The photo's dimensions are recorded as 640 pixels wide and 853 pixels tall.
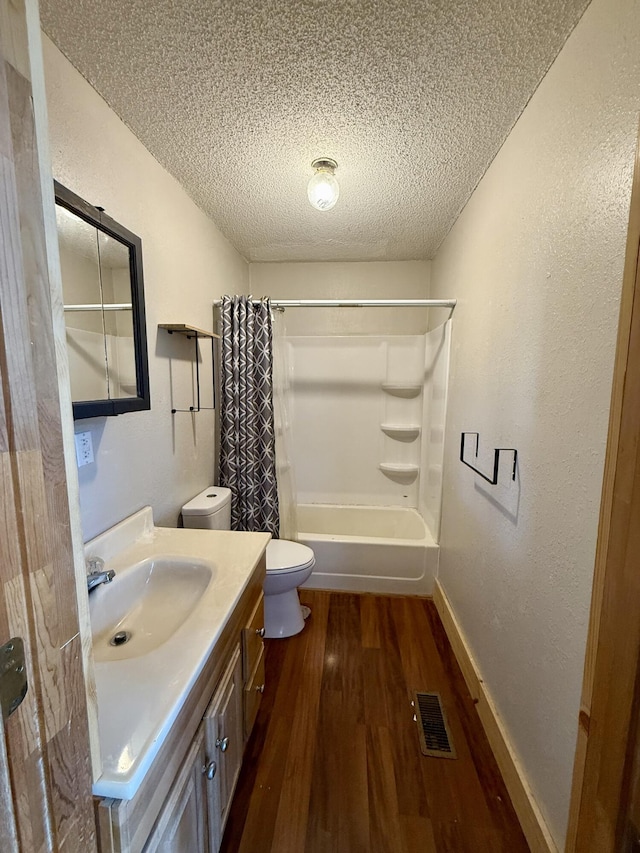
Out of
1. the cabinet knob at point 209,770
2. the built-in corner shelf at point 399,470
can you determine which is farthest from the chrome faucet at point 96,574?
the built-in corner shelf at point 399,470

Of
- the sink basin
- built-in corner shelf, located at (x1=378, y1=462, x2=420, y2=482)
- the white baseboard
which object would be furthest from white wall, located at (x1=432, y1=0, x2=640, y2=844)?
built-in corner shelf, located at (x1=378, y1=462, x2=420, y2=482)

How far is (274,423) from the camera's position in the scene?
91.6 inches

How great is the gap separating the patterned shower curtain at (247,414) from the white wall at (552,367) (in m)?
1.25

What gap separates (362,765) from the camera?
53.7 inches

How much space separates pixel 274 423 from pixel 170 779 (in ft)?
5.77

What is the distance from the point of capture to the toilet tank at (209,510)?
6.01 feet

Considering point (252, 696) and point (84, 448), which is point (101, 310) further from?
point (252, 696)

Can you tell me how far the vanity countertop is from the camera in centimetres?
62

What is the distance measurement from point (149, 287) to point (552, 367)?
1.60m

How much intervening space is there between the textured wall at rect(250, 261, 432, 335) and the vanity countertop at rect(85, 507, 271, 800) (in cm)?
213

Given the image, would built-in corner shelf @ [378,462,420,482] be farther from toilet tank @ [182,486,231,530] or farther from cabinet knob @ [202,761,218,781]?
cabinet knob @ [202,761,218,781]

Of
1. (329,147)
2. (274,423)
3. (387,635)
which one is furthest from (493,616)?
(329,147)

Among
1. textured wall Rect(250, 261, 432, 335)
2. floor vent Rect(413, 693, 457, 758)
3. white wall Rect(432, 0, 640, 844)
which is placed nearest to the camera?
white wall Rect(432, 0, 640, 844)

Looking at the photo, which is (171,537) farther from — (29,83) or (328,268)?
(328,268)
